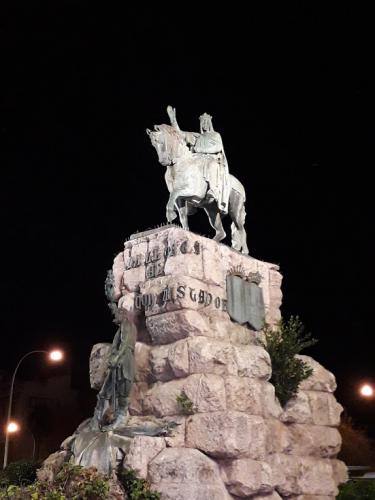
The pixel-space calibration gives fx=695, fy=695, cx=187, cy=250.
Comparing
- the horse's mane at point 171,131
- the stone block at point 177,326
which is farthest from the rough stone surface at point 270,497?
the horse's mane at point 171,131

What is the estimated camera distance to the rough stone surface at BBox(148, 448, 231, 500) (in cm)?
1159

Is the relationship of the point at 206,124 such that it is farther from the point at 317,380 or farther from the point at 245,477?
the point at 245,477

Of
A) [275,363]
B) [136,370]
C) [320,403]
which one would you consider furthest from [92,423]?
[320,403]

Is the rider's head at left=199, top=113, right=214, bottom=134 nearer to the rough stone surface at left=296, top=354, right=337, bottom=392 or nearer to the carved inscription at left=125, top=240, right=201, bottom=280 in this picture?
the carved inscription at left=125, top=240, right=201, bottom=280

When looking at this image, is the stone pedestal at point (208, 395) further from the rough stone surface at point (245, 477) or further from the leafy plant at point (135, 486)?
the leafy plant at point (135, 486)

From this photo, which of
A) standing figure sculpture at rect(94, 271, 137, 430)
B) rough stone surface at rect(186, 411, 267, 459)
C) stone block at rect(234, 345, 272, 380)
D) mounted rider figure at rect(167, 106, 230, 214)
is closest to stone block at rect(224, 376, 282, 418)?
stone block at rect(234, 345, 272, 380)

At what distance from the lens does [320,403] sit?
15.0m

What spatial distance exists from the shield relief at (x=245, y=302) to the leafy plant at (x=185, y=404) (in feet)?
7.86

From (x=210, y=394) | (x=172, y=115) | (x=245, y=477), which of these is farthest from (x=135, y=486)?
(x=172, y=115)

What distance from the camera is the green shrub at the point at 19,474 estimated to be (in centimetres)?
1576

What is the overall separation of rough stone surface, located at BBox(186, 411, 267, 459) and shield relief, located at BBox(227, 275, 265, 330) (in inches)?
106

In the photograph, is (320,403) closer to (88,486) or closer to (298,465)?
(298,465)

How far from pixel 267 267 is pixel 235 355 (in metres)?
3.65

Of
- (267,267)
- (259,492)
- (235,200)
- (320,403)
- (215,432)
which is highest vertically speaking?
(235,200)
